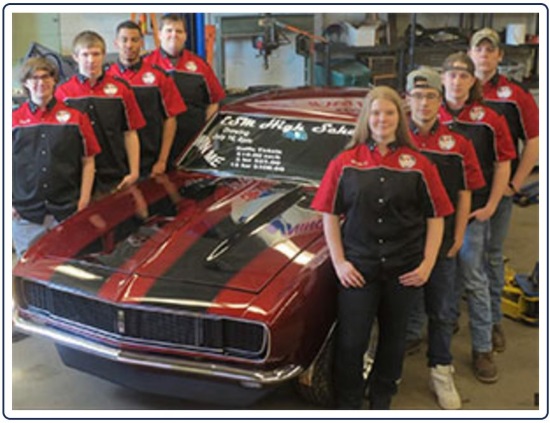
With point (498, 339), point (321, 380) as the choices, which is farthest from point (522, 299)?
point (321, 380)

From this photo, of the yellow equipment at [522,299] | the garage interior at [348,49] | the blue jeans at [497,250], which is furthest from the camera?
the garage interior at [348,49]

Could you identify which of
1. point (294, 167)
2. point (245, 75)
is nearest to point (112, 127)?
point (294, 167)

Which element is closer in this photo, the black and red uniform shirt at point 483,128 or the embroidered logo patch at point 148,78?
the black and red uniform shirt at point 483,128

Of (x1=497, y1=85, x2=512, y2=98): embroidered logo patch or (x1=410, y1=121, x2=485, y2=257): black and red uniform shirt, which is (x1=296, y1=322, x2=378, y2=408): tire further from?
(x1=497, y1=85, x2=512, y2=98): embroidered logo patch

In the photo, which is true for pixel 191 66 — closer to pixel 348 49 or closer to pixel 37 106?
pixel 37 106

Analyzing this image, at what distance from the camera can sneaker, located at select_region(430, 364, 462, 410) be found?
135 inches

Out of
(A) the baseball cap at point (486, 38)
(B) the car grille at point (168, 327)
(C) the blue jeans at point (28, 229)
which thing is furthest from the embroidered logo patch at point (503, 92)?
(C) the blue jeans at point (28, 229)

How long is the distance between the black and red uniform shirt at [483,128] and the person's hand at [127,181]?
1896 mm

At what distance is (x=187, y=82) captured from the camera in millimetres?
4719

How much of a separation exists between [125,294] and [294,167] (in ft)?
4.49

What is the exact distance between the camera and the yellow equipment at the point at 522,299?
14.3 feet

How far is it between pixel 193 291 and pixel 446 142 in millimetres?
1361

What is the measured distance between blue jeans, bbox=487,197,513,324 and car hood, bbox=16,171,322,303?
3.53 feet

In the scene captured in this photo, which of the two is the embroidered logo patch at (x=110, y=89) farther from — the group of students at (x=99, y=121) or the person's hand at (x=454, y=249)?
the person's hand at (x=454, y=249)
